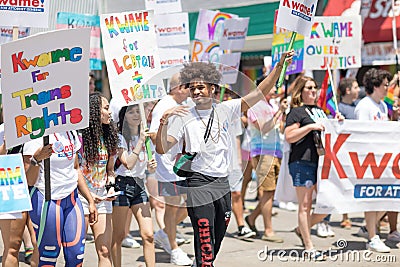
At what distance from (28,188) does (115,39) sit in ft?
5.70

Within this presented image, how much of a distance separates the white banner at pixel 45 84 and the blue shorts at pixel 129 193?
4.73 feet

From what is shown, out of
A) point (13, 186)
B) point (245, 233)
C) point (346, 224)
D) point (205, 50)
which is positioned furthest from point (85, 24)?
point (13, 186)

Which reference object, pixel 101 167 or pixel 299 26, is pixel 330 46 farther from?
pixel 101 167

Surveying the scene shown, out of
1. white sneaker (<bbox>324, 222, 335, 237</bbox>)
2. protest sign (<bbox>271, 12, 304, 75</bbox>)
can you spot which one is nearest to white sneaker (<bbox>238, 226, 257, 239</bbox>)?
white sneaker (<bbox>324, 222, 335, 237</bbox>)

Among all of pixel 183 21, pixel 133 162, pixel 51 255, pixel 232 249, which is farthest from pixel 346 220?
pixel 51 255

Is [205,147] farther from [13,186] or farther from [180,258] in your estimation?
[180,258]

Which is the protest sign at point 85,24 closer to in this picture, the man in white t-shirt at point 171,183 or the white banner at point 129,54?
the man in white t-shirt at point 171,183

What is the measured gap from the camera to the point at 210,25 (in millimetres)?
10672

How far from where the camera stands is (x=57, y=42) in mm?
4918

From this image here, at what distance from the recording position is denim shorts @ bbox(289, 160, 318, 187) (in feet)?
26.0

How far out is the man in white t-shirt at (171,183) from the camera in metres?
6.01

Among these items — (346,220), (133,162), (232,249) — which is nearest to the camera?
(133,162)

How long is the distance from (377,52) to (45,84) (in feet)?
32.4

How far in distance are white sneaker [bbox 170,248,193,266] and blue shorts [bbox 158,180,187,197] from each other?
123cm
